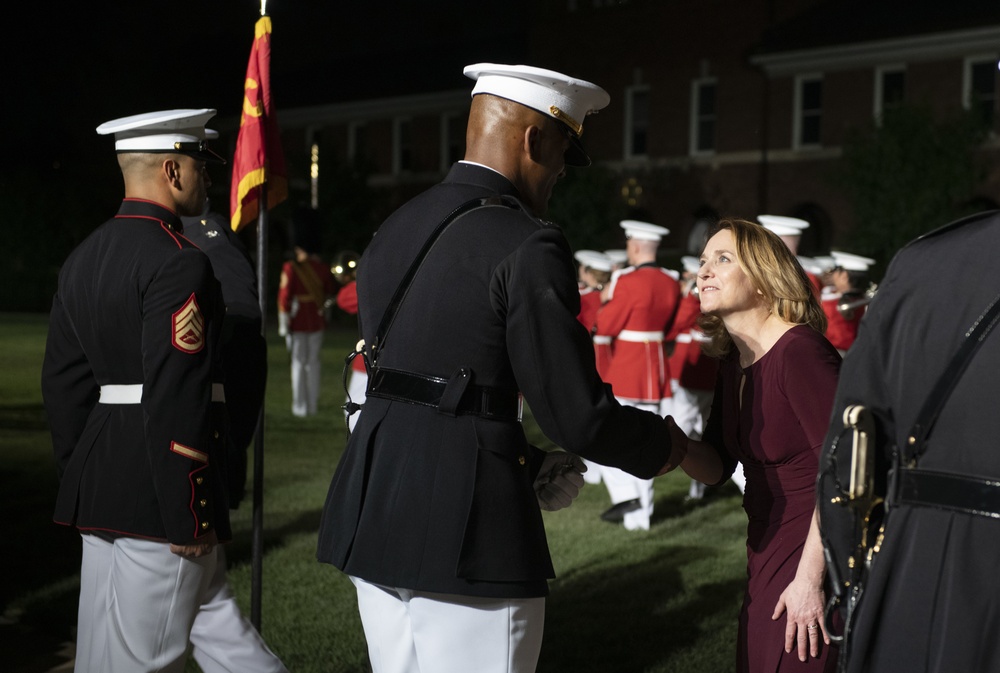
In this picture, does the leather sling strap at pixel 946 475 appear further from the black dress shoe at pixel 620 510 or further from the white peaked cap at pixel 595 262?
the white peaked cap at pixel 595 262

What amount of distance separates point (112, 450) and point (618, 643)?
296cm

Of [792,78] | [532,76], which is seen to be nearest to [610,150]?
[792,78]

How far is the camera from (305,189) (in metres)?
39.7

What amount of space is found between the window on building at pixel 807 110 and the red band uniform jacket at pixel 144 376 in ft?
94.7

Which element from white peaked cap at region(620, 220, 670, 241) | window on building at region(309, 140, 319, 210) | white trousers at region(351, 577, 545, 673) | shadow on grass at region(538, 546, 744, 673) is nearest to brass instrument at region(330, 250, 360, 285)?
white peaked cap at region(620, 220, 670, 241)

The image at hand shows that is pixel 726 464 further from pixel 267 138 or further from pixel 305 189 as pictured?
pixel 305 189

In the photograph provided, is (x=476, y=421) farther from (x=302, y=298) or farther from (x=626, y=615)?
(x=302, y=298)

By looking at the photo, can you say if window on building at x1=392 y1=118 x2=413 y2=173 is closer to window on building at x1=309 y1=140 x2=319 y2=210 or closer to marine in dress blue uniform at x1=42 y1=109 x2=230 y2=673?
window on building at x1=309 y1=140 x2=319 y2=210

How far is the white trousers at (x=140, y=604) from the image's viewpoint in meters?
3.53

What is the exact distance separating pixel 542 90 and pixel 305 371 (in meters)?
12.2

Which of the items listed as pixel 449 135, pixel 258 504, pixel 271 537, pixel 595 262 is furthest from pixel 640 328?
pixel 449 135

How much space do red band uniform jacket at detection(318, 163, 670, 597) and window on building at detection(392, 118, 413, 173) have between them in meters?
38.5

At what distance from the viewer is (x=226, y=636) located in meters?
4.01

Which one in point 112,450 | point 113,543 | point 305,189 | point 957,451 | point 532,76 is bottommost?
point 305,189
